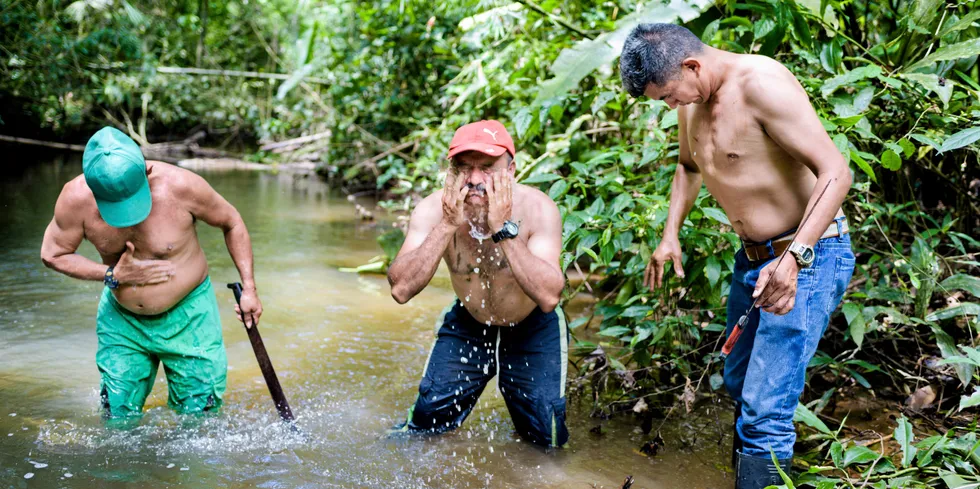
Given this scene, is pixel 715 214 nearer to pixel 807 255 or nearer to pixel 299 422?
pixel 807 255

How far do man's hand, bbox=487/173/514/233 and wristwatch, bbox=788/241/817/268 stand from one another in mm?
1034

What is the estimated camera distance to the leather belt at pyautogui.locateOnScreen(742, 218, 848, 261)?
8.95 ft

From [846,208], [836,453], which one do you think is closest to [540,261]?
[836,453]

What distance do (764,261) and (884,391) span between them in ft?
Answer: 5.55

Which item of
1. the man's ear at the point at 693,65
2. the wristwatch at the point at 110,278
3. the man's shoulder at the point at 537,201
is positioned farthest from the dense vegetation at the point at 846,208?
the wristwatch at the point at 110,278

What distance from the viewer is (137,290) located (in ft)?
11.4

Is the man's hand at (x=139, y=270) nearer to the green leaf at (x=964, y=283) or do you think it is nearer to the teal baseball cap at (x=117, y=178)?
the teal baseball cap at (x=117, y=178)

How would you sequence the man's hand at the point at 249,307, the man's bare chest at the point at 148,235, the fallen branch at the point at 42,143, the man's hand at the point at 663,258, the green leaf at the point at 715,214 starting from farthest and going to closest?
the fallen branch at the point at 42,143
the man's hand at the point at 249,307
the man's bare chest at the point at 148,235
the green leaf at the point at 715,214
the man's hand at the point at 663,258

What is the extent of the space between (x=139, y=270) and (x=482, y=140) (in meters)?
1.59

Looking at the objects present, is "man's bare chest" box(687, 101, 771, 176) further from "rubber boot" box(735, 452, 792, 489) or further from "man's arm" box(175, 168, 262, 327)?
"man's arm" box(175, 168, 262, 327)

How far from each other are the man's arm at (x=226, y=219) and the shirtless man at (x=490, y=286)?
2.73 feet

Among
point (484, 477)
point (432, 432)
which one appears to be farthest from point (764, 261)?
point (432, 432)

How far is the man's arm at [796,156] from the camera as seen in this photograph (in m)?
2.50

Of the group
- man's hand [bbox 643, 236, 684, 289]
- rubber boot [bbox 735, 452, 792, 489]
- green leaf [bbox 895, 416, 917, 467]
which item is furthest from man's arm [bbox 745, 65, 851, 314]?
green leaf [bbox 895, 416, 917, 467]
